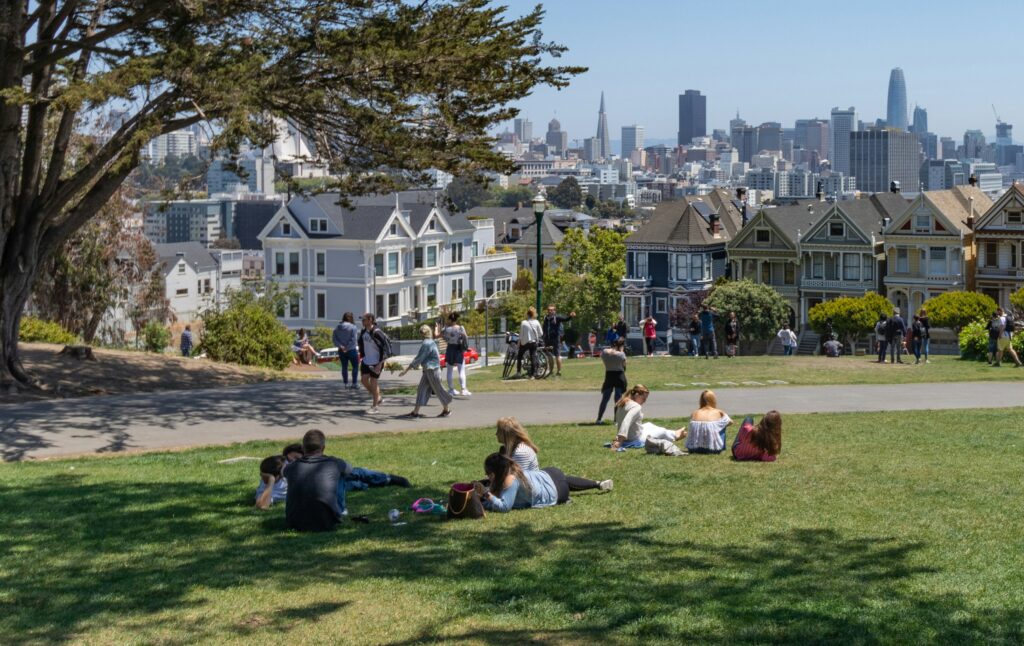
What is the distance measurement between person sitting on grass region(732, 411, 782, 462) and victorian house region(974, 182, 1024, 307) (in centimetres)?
5737

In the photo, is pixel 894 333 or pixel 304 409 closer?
pixel 304 409

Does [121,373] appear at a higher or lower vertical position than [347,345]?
lower

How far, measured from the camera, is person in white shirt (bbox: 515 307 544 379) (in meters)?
28.5

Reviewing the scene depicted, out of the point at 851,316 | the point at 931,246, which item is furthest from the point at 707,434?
the point at 931,246

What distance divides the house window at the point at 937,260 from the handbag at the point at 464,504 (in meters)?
63.9

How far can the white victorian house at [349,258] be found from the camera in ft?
249

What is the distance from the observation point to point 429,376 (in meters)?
21.7

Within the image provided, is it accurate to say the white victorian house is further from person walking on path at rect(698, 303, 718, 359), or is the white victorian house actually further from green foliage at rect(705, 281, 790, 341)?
person walking on path at rect(698, 303, 718, 359)

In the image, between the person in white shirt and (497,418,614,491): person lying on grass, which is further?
the person in white shirt

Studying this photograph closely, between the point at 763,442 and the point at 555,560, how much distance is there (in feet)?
19.5

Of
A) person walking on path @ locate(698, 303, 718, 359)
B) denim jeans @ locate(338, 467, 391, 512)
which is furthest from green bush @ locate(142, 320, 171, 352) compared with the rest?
denim jeans @ locate(338, 467, 391, 512)

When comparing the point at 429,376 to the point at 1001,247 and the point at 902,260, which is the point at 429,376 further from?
the point at 902,260

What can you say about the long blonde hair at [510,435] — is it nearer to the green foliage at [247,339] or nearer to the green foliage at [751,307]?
the green foliage at [247,339]

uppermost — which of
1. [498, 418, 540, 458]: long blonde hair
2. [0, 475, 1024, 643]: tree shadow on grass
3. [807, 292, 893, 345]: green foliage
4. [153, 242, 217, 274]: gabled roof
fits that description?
[153, 242, 217, 274]: gabled roof
